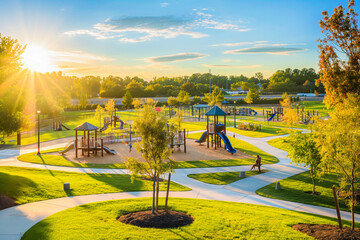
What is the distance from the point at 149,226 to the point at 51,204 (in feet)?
20.7

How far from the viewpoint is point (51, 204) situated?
52.7 ft

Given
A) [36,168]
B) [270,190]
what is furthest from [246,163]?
[36,168]

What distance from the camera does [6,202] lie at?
15.8 m

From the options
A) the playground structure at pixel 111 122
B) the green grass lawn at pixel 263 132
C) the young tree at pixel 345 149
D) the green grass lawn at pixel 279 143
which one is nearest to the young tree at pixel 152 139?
the young tree at pixel 345 149

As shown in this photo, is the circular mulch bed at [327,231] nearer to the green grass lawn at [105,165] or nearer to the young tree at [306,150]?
the young tree at [306,150]

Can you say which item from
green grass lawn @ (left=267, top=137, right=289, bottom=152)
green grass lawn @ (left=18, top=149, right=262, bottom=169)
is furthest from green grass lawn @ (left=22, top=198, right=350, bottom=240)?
green grass lawn @ (left=267, top=137, right=289, bottom=152)

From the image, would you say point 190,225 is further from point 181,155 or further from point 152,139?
point 181,155

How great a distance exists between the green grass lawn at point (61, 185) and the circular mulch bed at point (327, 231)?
8322mm

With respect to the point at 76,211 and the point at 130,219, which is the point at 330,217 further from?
the point at 76,211

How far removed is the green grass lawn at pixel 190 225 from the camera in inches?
460

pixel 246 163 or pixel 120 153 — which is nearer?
pixel 246 163

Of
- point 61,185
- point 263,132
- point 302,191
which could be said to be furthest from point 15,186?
point 263,132

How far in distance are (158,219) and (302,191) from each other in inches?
411

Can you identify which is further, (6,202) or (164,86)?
(164,86)
